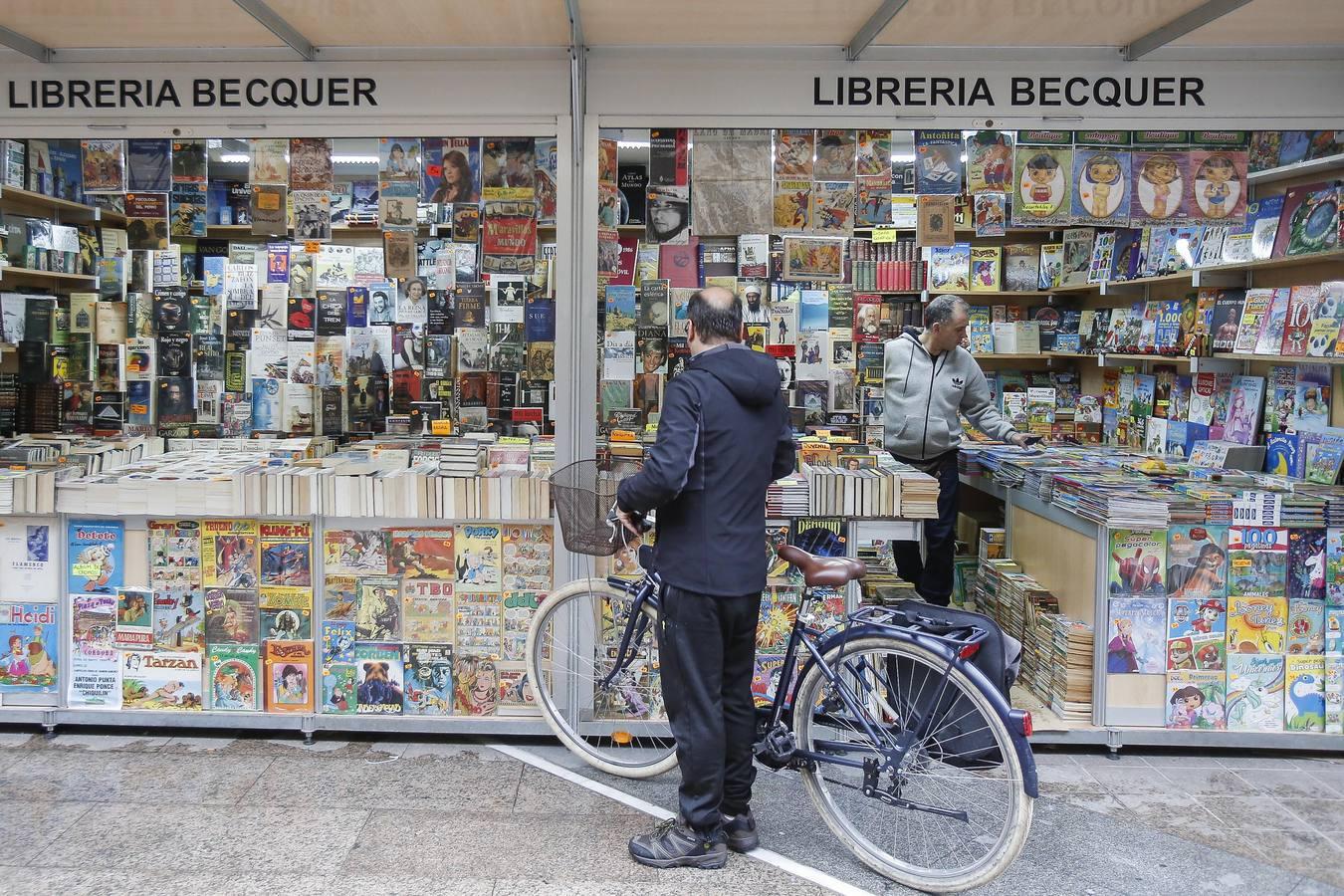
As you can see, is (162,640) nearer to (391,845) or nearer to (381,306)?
(391,845)

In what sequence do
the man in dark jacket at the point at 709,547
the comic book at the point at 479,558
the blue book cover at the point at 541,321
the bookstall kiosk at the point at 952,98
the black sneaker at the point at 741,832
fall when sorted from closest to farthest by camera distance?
1. the man in dark jacket at the point at 709,547
2. the black sneaker at the point at 741,832
3. the bookstall kiosk at the point at 952,98
4. the comic book at the point at 479,558
5. the blue book cover at the point at 541,321

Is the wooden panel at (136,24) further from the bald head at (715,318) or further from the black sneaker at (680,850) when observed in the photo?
the black sneaker at (680,850)

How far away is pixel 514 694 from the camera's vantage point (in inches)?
173

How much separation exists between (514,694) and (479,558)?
1.80 ft

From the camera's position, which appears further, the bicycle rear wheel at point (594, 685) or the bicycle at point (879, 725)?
the bicycle rear wheel at point (594, 685)

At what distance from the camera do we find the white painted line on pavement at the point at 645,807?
129 inches

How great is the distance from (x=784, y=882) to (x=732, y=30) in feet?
9.42

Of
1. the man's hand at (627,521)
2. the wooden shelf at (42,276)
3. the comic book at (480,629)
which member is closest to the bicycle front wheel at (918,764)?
the man's hand at (627,521)

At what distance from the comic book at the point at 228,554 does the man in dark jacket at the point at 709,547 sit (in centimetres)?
181

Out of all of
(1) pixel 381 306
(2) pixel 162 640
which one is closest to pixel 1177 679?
(2) pixel 162 640

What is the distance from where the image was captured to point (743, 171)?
4.38m

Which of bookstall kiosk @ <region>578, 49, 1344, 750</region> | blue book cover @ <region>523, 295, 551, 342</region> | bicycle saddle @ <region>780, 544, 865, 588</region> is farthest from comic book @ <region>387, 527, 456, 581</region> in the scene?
bicycle saddle @ <region>780, 544, 865, 588</region>

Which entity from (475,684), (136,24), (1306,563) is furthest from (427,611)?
(1306,563)

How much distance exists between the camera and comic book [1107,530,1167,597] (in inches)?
170
